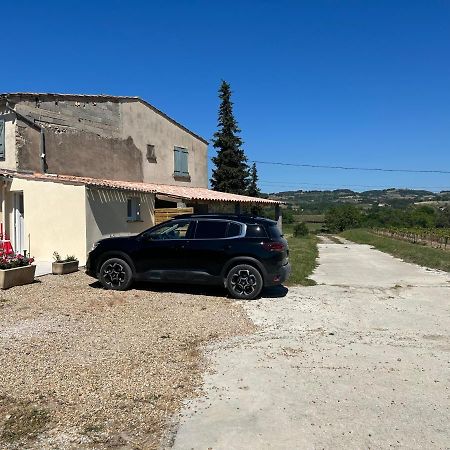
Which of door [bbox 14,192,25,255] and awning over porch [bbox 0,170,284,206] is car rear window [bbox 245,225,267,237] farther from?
door [bbox 14,192,25,255]

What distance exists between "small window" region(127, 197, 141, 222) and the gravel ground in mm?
6760

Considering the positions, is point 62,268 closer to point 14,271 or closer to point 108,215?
point 14,271

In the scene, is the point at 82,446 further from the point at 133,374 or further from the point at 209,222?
the point at 209,222

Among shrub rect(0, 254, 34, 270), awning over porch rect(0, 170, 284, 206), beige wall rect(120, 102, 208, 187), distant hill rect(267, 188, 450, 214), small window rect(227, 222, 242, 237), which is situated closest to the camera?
small window rect(227, 222, 242, 237)

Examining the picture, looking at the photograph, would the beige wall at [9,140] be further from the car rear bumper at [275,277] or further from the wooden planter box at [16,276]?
the car rear bumper at [275,277]

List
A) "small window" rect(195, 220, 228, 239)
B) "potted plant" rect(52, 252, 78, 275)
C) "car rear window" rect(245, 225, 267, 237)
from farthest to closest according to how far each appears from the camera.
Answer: "potted plant" rect(52, 252, 78, 275)
"small window" rect(195, 220, 228, 239)
"car rear window" rect(245, 225, 267, 237)

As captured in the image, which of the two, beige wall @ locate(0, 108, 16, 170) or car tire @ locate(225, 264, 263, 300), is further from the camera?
beige wall @ locate(0, 108, 16, 170)

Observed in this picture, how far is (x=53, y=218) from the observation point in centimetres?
1324

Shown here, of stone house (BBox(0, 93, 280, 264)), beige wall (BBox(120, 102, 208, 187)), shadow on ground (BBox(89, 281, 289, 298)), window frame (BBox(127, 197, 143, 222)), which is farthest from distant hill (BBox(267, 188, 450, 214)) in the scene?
shadow on ground (BBox(89, 281, 289, 298))

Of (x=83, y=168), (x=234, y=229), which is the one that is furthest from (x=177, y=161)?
(x=234, y=229)

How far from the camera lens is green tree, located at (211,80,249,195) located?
42.9 metres

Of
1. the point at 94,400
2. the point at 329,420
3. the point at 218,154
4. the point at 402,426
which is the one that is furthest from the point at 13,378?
the point at 218,154

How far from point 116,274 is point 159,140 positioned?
48.5ft

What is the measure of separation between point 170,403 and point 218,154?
40719 mm
